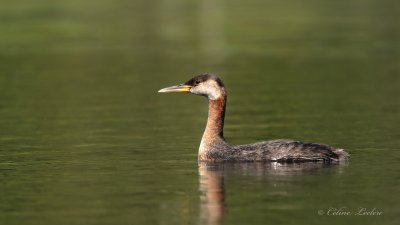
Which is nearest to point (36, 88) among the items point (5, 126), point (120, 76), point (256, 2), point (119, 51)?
point (120, 76)

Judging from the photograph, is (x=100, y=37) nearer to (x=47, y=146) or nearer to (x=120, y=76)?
(x=120, y=76)

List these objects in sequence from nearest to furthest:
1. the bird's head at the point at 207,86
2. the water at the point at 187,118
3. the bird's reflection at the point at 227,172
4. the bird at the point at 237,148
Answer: the water at the point at 187,118
the bird's reflection at the point at 227,172
the bird at the point at 237,148
the bird's head at the point at 207,86

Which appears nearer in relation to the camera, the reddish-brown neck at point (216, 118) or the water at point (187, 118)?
the water at point (187, 118)

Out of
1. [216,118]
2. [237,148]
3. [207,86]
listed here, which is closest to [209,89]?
[207,86]

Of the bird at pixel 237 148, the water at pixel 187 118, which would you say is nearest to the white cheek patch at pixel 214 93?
the bird at pixel 237 148

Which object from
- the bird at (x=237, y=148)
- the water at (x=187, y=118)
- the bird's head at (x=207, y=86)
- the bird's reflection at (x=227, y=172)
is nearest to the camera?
the water at (x=187, y=118)

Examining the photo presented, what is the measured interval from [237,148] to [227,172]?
3.25 feet

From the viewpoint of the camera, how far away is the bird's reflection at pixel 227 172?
16.9 meters

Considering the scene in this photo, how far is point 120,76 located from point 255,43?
11.6 meters

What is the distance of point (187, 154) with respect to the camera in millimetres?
21188

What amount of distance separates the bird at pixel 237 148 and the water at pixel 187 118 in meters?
0.28

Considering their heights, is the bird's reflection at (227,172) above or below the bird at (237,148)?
below

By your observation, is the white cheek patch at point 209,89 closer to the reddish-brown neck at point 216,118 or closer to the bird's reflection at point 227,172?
the reddish-brown neck at point 216,118

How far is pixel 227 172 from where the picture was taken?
19.0m
